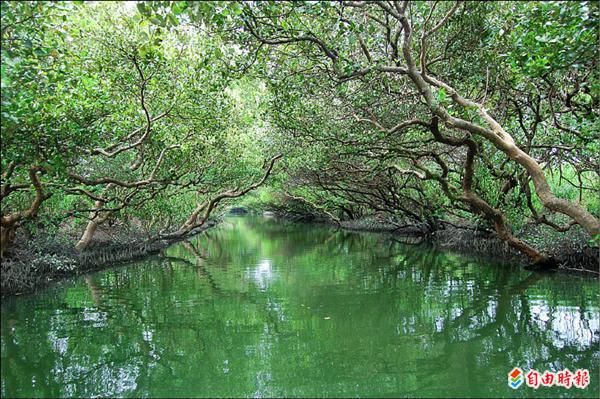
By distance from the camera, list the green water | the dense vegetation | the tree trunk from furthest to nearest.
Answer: the tree trunk, the dense vegetation, the green water

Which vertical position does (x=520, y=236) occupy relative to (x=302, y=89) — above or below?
below

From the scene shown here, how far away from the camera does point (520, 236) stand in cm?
1258

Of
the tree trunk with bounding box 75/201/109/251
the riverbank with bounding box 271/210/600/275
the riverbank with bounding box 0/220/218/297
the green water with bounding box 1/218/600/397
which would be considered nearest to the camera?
the green water with bounding box 1/218/600/397

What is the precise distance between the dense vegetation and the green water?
175 centimetres

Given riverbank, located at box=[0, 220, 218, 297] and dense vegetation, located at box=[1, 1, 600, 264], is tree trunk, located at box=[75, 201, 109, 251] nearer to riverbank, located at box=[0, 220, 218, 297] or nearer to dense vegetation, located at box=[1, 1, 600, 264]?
dense vegetation, located at box=[1, 1, 600, 264]

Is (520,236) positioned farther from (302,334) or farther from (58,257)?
(58,257)

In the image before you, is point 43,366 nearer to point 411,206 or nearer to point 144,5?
point 144,5

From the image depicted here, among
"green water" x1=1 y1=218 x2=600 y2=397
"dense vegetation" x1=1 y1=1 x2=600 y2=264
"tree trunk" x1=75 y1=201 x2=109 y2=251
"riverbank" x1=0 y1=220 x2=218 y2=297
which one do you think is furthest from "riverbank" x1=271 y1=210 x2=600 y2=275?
"tree trunk" x1=75 y1=201 x2=109 y2=251

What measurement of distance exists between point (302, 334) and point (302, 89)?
4966 mm

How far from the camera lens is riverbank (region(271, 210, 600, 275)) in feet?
34.6

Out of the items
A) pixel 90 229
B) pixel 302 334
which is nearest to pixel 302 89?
pixel 302 334

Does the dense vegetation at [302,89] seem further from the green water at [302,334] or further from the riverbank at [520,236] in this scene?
the green water at [302,334]

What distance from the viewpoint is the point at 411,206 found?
21344 millimetres

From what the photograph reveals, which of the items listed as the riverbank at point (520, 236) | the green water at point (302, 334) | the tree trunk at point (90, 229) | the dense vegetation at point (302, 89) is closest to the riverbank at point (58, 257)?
the tree trunk at point (90, 229)
